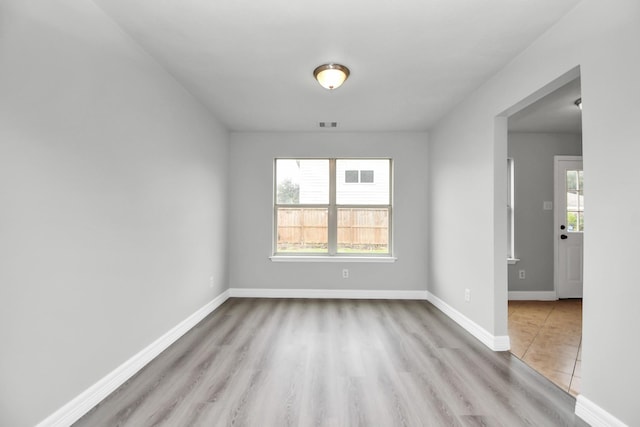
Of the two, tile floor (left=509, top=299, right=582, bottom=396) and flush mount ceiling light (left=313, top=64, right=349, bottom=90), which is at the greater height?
flush mount ceiling light (left=313, top=64, right=349, bottom=90)

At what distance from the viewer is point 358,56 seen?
263cm

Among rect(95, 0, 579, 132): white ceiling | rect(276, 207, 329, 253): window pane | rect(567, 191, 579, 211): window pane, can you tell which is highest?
rect(95, 0, 579, 132): white ceiling

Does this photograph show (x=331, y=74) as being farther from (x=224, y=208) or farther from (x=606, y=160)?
(x=224, y=208)

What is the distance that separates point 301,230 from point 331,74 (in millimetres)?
2698

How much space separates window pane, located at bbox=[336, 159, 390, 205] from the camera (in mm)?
4988

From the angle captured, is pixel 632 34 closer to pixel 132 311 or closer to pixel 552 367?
pixel 552 367

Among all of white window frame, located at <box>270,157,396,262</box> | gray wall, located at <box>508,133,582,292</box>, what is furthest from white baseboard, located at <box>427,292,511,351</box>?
gray wall, located at <box>508,133,582,292</box>

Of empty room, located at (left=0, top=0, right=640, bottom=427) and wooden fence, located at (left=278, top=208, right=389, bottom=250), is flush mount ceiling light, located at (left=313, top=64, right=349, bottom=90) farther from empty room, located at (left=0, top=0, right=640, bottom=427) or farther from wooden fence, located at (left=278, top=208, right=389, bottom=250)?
wooden fence, located at (left=278, top=208, right=389, bottom=250)

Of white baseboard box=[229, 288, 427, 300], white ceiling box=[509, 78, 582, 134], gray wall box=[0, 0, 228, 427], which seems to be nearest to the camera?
gray wall box=[0, 0, 228, 427]

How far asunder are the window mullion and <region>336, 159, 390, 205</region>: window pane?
2.6 inches

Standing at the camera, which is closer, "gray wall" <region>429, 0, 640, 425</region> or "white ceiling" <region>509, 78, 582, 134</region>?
"gray wall" <region>429, 0, 640, 425</region>

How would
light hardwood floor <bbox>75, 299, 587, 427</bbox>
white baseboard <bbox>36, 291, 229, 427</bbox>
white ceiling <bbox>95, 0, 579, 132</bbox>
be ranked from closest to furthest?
white baseboard <bbox>36, 291, 229, 427</bbox> → light hardwood floor <bbox>75, 299, 587, 427</bbox> → white ceiling <bbox>95, 0, 579, 132</bbox>

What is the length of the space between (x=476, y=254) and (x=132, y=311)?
317 cm

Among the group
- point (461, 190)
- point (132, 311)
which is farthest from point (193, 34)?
point (461, 190)
